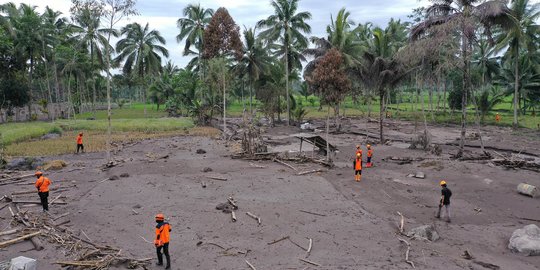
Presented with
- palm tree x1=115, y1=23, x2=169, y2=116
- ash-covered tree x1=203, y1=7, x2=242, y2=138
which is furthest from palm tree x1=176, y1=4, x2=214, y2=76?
ash-covered tree x1=203, y1=7, x2=242, y2=138

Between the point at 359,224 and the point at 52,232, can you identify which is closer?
the point at 52,232

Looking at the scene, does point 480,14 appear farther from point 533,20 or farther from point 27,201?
point 27,201

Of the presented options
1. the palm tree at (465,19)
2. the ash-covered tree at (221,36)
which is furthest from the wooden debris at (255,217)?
the ash-covered tree at (221,36)

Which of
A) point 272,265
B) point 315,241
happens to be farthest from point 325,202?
point 272,265

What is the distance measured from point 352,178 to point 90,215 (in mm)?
11680

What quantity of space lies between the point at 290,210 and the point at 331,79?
372 inches

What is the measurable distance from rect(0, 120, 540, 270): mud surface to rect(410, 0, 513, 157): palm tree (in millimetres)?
7169

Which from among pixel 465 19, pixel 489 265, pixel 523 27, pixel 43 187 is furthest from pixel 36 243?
pixel 523 27

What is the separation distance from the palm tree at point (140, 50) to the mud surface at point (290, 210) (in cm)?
2801

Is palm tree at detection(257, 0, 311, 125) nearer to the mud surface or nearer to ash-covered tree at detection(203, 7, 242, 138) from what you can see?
ash-covered tree at detection(203, 7, 242, 138)

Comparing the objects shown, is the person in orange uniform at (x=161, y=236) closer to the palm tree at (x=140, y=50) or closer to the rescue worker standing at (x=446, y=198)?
the rescue worker standing at (x=446, y=198)

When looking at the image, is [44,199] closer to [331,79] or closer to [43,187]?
[43,187]

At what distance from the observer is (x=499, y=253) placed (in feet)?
36.3

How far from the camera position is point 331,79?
21078 millimetres
